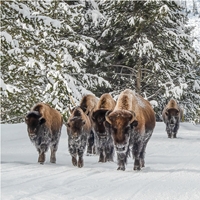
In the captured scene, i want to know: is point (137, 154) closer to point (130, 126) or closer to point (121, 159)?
point (121, 159)

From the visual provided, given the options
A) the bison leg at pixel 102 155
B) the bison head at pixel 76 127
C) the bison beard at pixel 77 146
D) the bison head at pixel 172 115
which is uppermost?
the bison head at pixel 172 115

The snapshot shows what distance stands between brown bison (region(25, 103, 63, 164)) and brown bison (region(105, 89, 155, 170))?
1831mm

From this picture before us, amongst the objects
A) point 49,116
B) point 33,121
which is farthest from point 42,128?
point 49,116

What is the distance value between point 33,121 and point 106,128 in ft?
6.03

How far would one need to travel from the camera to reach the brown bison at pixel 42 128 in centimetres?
913

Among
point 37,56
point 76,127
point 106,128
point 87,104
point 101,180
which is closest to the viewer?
point 101,180

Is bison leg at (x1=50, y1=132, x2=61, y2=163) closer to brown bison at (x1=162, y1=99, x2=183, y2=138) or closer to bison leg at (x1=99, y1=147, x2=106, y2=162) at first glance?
bison leg at (x1=99, y1=147, x2=106, y2=162)

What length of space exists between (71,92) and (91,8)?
881 centimetres

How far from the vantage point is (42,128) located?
31.1 ft

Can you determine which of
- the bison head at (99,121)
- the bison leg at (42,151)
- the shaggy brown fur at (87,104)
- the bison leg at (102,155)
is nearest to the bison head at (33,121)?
the bison leg at (42,151)

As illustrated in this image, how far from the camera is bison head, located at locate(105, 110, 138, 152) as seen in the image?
757 cm

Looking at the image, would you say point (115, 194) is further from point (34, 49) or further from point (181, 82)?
point (181, 82)

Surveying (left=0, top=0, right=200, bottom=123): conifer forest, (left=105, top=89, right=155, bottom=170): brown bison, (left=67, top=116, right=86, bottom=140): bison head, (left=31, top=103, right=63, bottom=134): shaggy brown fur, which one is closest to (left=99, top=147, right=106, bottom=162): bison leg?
(left=67, top=116, right=86, bottom=140): bison head

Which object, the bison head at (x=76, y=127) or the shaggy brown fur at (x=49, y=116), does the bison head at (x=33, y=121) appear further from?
the bison head at (x=76, y=127)
